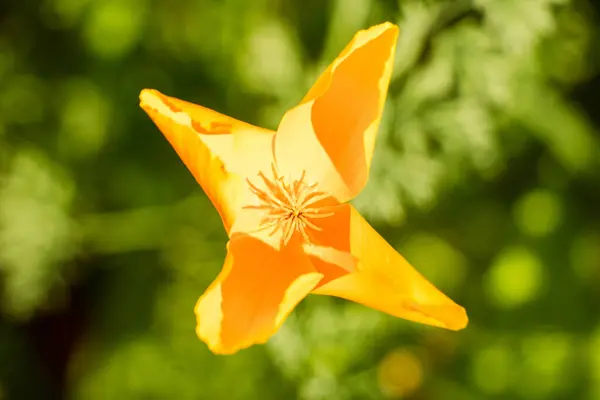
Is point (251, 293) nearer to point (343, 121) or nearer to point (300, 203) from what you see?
point (300, 203)

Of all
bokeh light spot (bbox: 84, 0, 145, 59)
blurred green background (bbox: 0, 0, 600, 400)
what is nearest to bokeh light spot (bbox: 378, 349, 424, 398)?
blurred green background (bbox: 0, 0, 600, 400)

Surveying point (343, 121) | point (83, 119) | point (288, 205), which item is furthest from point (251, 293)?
point (83, 119)

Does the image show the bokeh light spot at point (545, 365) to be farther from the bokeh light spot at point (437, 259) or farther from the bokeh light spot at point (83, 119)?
the bokeh light spot at point (83, 119)

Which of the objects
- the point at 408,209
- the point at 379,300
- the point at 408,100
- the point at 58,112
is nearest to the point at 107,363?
the point at 58,112

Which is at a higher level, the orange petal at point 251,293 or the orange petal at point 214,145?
the orange petal at point 214,145

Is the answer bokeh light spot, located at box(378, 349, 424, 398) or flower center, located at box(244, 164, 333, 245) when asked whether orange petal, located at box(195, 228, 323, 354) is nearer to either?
flower center, located at box(244, 164, 333, 245)

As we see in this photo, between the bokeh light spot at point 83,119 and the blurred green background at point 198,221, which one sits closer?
the blurred green background at point 198,221

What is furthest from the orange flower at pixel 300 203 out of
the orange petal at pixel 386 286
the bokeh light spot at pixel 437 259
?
the bokeh light spot at pixel 437 259

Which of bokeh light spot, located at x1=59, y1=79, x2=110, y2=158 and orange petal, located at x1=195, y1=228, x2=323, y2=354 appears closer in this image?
orange petal, located at x1=195, y1=228, x2=323, y2=354
